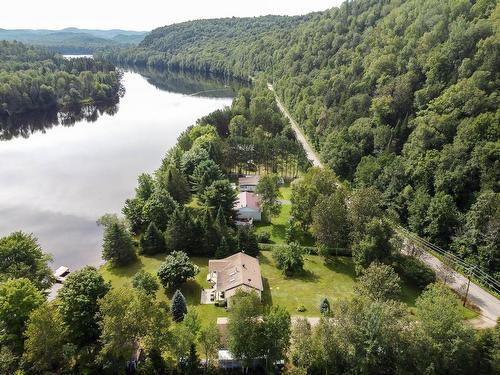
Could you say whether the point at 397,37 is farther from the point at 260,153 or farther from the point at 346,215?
the point at 346,215

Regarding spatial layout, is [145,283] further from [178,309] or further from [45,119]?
[45,119]

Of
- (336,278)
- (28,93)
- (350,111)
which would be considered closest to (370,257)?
(336,278)

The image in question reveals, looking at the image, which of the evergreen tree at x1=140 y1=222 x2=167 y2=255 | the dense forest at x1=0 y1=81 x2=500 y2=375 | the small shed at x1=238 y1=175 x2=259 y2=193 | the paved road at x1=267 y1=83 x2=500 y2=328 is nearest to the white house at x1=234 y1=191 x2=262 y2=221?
the small shed at x1=238 y1=175 x2=259 y2=193

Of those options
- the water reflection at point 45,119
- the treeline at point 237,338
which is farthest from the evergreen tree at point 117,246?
the water reflection at point 45,119

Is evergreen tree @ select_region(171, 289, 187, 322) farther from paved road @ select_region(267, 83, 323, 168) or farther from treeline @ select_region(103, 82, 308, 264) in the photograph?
paved road @ select_region(267, 83, 323, 168)

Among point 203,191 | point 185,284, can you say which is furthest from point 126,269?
point 203,191
